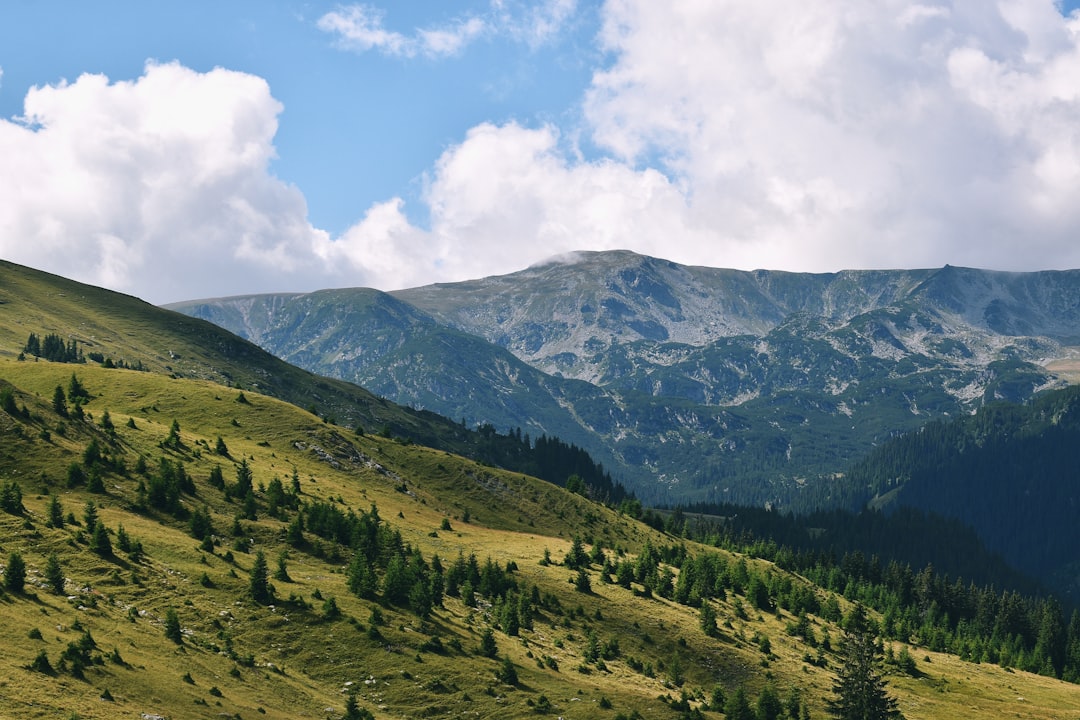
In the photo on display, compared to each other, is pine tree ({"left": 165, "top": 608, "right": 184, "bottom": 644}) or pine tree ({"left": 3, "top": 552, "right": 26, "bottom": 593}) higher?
pine tree ({"left": 3, "top": 552, "right": 26, "bottom": 593})

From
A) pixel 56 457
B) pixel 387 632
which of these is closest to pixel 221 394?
pixel 56 457

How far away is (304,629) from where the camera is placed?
96.5 meters

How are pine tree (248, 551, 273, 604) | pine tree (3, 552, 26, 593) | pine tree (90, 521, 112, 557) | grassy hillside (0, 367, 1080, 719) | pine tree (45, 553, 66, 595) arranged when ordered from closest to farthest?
grassy hillside (0, 367, 1080, 719) → pine tree (3, 552, 26, 593) → pine tree (45, 553, 66, 595) → pine tree (90, 521, 112, 557) → pine tree (248, 551, 273, 604)

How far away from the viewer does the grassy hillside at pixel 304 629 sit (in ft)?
251

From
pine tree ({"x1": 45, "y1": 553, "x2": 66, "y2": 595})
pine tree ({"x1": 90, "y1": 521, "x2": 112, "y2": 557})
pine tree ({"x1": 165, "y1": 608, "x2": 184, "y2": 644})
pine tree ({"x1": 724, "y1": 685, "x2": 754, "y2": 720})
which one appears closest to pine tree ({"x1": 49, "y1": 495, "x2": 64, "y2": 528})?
pine tree ({"x1": 90, "y1": 521, "x2": 112, "y2": 557})

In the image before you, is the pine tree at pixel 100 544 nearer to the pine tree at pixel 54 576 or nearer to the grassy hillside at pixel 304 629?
the grassy hillside at pixel 304 629

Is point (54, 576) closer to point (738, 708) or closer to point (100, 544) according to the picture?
point (100, 544)

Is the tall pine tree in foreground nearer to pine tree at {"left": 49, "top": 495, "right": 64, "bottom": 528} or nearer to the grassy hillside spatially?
the grassy hillside

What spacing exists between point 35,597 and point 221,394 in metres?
122

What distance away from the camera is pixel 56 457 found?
118 meters

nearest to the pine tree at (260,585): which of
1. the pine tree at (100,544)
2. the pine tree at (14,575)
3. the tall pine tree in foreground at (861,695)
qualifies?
the pine tree at (100,544)

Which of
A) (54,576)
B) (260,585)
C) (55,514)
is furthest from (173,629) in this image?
(55,514)

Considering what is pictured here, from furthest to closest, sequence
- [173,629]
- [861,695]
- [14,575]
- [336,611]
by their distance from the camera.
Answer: [861,695], [336,611], [173,629], [14,575]

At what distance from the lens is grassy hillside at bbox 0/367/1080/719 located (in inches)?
3009
